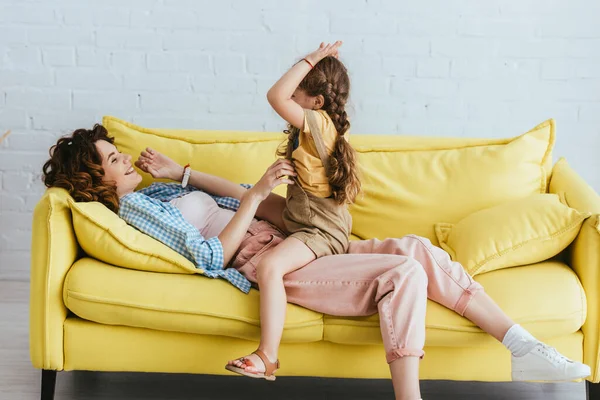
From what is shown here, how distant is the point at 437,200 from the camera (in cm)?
255

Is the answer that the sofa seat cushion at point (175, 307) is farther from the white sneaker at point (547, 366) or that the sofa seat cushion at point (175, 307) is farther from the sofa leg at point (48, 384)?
the white sneaker at point (547, 366)

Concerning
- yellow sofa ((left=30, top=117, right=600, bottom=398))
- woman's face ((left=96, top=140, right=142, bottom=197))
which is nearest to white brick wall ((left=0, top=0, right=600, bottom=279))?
woman's face ((left=96, top=140, right=142, bottom=197))

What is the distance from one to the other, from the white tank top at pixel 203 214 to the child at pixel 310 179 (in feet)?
0.78

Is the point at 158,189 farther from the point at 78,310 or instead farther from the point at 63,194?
the point at 78,310

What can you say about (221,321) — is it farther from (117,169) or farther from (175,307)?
(117,169)

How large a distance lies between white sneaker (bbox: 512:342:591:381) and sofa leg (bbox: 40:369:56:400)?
1.27 meters

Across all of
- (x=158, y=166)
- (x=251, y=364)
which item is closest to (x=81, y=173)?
(x=158, y=166)

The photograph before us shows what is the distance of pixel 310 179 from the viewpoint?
217 centimetres

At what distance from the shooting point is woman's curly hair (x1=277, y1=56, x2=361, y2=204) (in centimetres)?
213

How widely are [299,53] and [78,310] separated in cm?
154

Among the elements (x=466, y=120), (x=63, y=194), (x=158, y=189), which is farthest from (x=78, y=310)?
(x=466, y=120)

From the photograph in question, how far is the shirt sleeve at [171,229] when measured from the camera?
2.17 metres

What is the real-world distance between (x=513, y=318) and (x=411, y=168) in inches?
28.6

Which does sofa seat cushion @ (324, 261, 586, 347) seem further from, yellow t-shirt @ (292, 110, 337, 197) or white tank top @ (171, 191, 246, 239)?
white tank top @ (171, 191, 246, 239)
